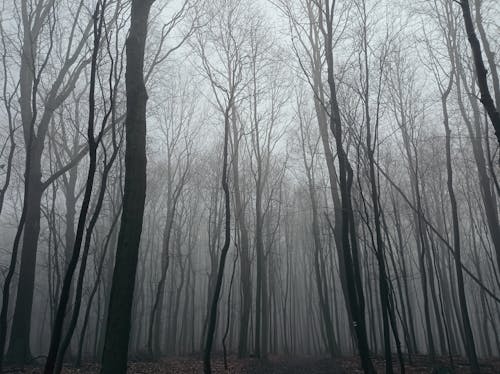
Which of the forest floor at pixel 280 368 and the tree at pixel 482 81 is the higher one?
the tree at pixel 482 81

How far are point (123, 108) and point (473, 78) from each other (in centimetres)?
1128

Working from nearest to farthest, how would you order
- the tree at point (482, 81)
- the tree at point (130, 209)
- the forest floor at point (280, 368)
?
1. the tree at point (482, 81)
2. the tree at point (130, 209)
3. the forest floor at point (280, 368)

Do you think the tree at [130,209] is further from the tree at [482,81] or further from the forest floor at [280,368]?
the forest floor at [280,368]

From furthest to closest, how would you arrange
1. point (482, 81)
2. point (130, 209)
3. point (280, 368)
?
point (280, 368), point (130, 209), point (482, 81)

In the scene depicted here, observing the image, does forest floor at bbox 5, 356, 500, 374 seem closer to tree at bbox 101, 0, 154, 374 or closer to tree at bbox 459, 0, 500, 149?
tree at bbox 101, 0, 154, 374

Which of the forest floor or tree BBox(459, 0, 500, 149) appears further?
the forest floor

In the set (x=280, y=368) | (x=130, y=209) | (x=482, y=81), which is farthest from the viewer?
(x=280, y=368)

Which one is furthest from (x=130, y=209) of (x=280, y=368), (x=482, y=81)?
(x=280, y=368)

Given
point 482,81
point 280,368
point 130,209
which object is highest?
point 482,81

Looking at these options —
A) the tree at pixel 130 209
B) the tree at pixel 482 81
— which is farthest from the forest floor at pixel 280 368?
the tree at pixel 482 81

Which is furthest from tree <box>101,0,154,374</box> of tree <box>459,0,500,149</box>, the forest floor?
the forest floor

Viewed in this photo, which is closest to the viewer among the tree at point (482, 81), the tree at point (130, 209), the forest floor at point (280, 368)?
the tree at point (482, 81)

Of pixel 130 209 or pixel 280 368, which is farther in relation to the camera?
pixel 280 368

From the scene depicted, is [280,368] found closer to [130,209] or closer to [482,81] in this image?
[130,209]
